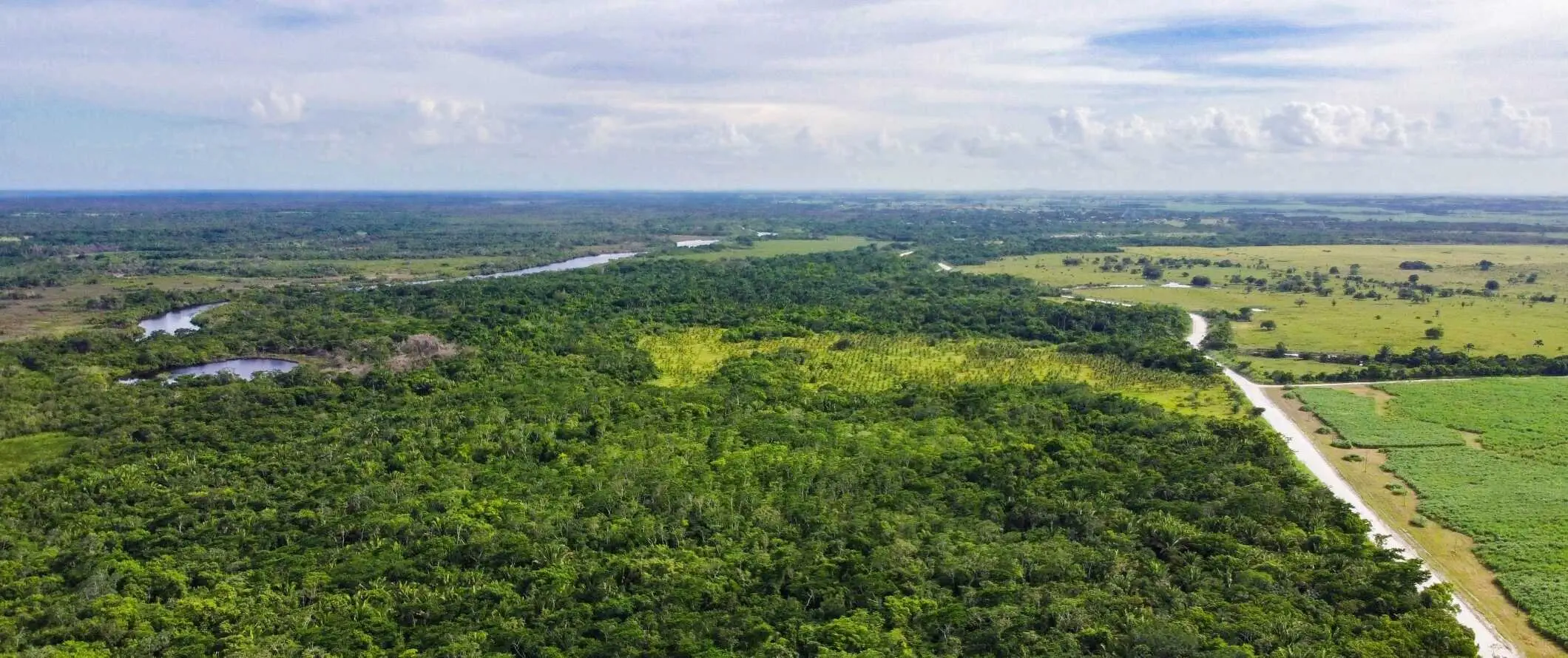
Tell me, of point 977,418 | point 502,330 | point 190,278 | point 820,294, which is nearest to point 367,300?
point 502,330

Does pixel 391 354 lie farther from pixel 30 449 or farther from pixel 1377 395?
pixel 1377 395

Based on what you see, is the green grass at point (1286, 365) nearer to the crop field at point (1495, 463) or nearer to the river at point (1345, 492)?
the river at point (1345, 492)

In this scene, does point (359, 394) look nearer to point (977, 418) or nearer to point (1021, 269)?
point (977, 418)

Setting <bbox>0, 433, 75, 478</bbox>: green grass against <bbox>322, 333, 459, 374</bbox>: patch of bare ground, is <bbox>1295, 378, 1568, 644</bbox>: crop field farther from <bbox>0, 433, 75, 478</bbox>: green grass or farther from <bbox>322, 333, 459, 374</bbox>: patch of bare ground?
<bbox>0, 433, 75, 478</bbox>: green grass

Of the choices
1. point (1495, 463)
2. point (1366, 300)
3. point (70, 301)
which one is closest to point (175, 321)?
point (70, 301)

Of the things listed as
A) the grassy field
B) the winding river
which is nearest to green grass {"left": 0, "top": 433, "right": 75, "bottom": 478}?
the winding river

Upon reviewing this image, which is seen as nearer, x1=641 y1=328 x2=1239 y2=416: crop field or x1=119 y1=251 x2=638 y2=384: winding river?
x1=641 y1=328 x2=1239 y2=416: crop field

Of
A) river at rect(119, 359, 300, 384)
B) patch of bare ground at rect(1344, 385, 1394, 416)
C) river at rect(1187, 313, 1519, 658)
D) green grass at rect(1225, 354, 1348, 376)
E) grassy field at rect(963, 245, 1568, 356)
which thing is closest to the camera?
river at rect(1187, 313, 1519, 658)
